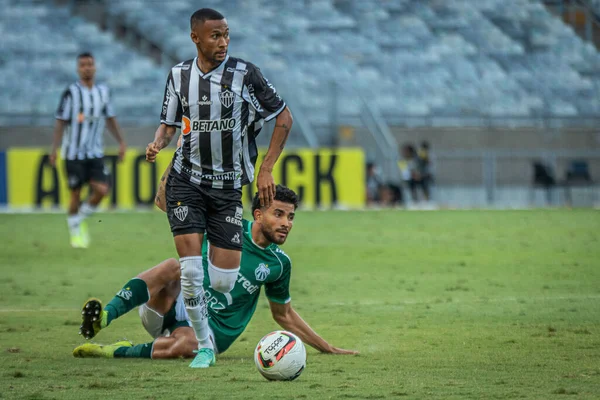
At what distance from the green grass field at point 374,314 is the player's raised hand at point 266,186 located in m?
1.02

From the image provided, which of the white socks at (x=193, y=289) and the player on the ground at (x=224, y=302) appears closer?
the white socks at (x=193, y=289)

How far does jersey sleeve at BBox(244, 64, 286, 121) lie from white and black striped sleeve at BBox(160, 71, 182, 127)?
0.45 metres

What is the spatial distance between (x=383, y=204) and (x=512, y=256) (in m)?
10.9

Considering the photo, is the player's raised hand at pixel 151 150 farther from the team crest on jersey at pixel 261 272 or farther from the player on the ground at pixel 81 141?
the player on the ground at pixel 81 141

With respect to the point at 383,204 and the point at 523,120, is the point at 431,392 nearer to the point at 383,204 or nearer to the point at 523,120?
the point at 383,204

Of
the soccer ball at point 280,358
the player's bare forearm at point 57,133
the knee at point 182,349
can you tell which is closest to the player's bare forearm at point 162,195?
the knee at point 182,349

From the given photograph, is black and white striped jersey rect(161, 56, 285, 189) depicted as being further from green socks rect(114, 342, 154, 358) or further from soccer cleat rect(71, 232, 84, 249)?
soccer cleat rect(71, 232, 84, 249)

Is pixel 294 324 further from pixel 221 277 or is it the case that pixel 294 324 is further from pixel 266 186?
pixel 266 186

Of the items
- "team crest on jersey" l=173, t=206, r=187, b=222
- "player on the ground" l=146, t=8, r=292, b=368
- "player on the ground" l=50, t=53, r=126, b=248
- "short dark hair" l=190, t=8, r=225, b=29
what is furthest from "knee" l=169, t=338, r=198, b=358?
"player on the ground" l=50, t=53, r=126, b=248

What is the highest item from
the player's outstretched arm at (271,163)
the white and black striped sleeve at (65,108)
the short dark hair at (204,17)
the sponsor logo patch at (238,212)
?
the short dark hair at (204,17)

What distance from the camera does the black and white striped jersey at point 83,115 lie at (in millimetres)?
14984

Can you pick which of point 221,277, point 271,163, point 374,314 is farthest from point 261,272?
point 374,314

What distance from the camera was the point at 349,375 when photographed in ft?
19.6

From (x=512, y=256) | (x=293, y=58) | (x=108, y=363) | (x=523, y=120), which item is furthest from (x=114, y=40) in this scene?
(x=108, y=363)
